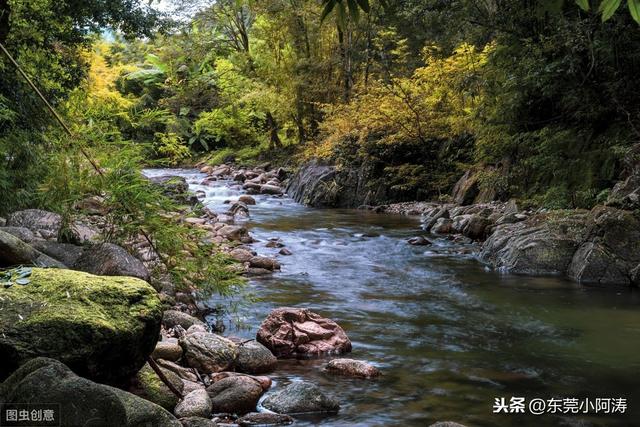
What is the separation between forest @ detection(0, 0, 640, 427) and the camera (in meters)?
3.76

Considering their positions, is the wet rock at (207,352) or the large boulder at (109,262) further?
the large boulder at (109,262)

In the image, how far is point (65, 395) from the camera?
2.56 m

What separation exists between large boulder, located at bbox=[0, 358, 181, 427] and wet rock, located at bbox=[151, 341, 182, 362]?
201cm

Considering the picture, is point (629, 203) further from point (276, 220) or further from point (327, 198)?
point (327, 198)

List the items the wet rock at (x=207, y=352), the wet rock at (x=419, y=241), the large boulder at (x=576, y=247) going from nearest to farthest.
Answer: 1. the wet rock at (x=207, y=352)
2. the large boulder at (x=576, y=247)
3. the wet rock at (x=419, y=241)

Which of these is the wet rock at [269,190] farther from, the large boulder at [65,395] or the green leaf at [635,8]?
the green leaf at [635,8]

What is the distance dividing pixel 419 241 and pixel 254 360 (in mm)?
6752

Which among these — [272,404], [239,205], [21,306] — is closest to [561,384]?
[272,404]

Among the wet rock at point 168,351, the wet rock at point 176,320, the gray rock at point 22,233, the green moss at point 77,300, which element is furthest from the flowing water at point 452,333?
the gray rock at point 22,233

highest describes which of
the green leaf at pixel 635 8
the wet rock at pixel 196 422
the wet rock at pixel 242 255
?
the green leaf at pixel 635 8

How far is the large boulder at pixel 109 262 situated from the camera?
5496mm

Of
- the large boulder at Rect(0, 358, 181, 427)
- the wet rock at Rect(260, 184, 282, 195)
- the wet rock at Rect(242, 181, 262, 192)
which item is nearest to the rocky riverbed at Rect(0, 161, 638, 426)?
the large boulder at Rect(0, 358, 181, 427)

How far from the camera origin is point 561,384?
4.85 metres

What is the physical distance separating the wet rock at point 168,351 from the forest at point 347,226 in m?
0.02
